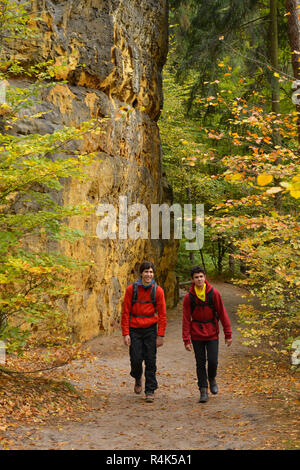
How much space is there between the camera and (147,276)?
6.24m

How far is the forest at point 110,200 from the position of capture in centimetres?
497

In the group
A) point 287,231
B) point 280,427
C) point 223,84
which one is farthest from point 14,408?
point 223,84

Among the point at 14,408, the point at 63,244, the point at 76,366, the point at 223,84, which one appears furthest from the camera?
the point at 223,84

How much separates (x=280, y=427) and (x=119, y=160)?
886 cm

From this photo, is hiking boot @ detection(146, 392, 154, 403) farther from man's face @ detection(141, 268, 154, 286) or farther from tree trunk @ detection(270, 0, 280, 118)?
tree trunk @ detection(270, 0, 280, 118)

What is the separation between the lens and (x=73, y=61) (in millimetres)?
10312

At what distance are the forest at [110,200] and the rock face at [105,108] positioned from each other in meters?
0.05

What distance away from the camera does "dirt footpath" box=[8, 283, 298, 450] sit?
167 inches

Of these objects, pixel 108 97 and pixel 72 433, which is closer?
pixel 72 433

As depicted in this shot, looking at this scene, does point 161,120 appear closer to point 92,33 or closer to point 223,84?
point 223,84

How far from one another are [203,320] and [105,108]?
7.25 metres

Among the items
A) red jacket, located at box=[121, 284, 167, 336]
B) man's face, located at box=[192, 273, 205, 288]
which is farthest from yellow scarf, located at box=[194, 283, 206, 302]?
red jacket, located at box=[121, 284, 167, 336]

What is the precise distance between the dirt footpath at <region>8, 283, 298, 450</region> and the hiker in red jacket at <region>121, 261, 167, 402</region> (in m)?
0.62

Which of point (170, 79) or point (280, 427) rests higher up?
point (170, 79)
